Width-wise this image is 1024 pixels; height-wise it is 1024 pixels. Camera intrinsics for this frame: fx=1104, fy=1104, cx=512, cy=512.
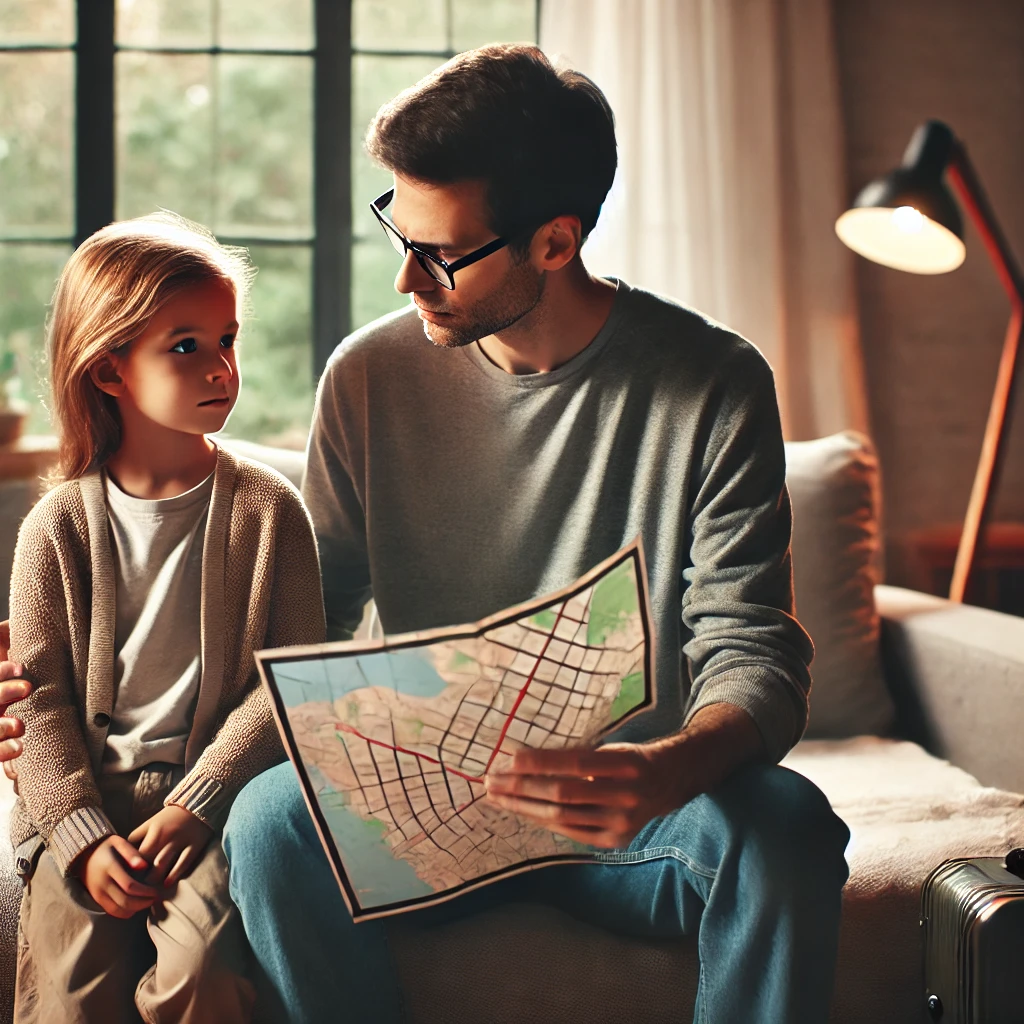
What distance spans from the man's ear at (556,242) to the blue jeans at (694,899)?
0.57 m

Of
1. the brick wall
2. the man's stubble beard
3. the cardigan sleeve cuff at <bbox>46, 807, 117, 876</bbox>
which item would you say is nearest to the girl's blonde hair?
the man's stubble beard

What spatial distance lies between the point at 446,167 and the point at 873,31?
66.9 inches

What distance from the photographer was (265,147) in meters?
2.46

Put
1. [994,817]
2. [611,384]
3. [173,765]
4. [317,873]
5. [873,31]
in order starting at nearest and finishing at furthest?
[317,873]
[173,765]
[611,384]
[994,817]
[873,31]

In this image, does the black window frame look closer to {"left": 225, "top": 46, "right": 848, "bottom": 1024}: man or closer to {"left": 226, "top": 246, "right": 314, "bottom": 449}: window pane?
{"left": 226, "top": 246, "right": 314, "bottom": 449}: window pane

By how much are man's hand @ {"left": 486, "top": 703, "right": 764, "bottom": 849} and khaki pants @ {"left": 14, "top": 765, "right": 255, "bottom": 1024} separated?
0.31 m

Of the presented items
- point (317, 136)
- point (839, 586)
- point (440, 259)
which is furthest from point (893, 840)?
point (317, 136)

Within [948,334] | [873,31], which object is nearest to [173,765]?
[948,334]

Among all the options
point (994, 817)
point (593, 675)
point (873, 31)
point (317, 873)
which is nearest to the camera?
point (593, 675)

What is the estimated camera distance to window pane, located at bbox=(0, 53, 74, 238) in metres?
2.38

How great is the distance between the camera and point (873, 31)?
2.41 m

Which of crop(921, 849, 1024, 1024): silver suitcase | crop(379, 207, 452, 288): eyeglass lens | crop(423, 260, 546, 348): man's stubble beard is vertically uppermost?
crop(379, 207, 452, 288): eyeglass lens

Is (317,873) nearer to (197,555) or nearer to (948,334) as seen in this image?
(197,555)

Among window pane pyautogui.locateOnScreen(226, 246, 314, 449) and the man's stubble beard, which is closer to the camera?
the man's stubble beard
